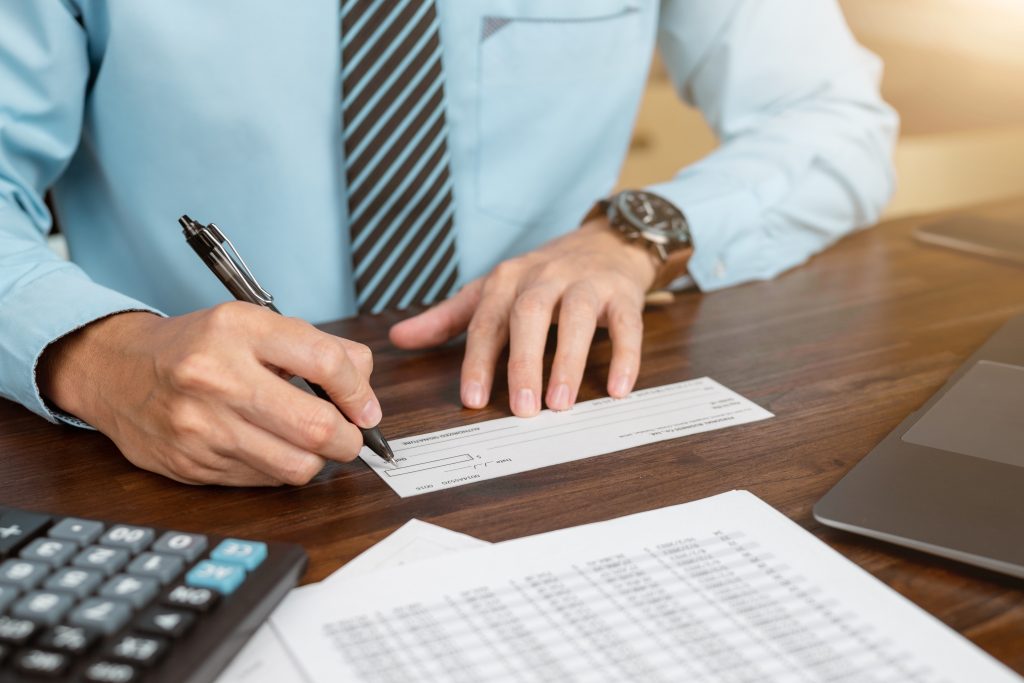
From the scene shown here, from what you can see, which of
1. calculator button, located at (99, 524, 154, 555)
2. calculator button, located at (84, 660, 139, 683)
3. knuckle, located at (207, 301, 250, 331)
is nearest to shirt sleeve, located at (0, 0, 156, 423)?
knuckle, located at (207, 301, 250, 331)

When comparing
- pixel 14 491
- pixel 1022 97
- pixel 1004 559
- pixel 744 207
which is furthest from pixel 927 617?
pixel 1022 97

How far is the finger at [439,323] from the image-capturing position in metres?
0.82

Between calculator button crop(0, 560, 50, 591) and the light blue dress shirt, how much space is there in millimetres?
272

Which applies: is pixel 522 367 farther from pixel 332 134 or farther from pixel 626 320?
pixel 332 134

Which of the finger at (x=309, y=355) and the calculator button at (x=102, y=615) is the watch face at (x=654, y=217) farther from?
the calculator button at (x=102, y=615)

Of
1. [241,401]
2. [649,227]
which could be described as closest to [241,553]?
[241,401]

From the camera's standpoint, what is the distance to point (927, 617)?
1.52ft

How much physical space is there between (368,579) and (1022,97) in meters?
2.01

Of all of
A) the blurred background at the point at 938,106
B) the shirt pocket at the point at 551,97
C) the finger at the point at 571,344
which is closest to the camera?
the finger at the point at 571,344

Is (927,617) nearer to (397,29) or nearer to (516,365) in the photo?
(516,365)

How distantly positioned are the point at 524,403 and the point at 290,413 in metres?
0.19

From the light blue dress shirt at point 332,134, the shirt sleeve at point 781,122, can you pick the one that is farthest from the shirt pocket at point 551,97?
the shirt sleeve at point 781,122

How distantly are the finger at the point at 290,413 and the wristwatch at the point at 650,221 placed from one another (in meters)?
0.46

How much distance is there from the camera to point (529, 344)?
2.46ft
